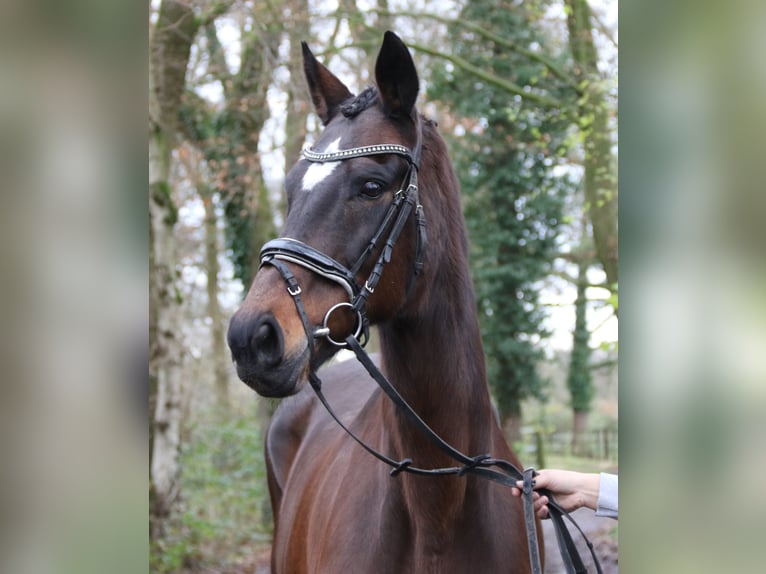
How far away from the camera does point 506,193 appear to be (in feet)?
51.1

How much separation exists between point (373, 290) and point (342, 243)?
0.59 ft

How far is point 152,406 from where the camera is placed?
8.93 m

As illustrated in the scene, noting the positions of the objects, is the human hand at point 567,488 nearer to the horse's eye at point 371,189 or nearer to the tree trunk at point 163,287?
the horse's eye at point 371,189

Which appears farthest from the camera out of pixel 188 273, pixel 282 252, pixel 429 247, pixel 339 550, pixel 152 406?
pixel 188 273

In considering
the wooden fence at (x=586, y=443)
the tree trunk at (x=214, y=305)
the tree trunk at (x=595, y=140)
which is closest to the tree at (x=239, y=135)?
the tree trunk at (x=214, y=305)

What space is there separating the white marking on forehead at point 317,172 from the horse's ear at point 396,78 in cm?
30

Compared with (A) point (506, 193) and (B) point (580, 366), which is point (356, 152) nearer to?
(A) point (506, 193)

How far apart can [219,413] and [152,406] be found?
8.21 meters

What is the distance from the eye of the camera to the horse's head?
7.63ft

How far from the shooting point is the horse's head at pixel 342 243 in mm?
2326

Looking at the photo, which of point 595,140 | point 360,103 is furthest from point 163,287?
point 360,103

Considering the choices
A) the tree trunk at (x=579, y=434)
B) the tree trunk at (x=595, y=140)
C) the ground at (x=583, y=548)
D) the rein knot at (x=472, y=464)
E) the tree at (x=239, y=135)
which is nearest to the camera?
the rein knot at (x=472, y=464)
